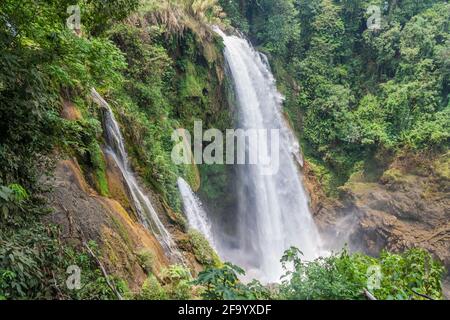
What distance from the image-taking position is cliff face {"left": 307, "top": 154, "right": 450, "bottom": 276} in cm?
1786

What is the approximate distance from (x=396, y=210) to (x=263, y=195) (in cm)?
624

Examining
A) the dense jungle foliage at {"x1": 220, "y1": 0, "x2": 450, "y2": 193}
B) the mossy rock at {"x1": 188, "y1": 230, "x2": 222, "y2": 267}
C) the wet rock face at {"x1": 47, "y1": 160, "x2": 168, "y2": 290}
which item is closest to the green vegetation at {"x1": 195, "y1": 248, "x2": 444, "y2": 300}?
the wet rock face at {"x1": 47, "y1": 160, "x2": 168, "y2": 290}

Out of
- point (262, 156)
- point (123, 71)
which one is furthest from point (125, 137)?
point (262, 156)

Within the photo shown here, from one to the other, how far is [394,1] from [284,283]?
82.5ft

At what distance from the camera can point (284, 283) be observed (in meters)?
4.07

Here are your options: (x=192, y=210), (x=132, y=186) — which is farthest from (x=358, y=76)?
(x=132, y=186)

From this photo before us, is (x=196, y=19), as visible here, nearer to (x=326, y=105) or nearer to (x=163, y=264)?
(x=326, y=105)

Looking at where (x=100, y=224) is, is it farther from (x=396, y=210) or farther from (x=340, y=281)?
(x=396, y=210)

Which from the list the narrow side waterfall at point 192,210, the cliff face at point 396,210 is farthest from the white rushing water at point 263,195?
the narrow side waterfall at point 192,210

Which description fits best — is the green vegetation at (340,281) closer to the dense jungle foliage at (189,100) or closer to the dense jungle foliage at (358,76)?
the dense jungle foliage at (189,100)

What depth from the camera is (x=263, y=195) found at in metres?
18.0

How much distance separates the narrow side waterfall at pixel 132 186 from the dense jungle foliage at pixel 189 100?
0.57 m

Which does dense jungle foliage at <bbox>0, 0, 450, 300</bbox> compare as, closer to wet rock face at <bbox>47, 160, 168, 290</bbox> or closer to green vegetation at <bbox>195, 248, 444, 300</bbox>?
→ green vegetation at <bbox>195, 248, 444, 300</bbox>

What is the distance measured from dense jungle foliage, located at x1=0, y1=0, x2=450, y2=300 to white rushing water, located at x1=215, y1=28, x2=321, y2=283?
3.82 feet
